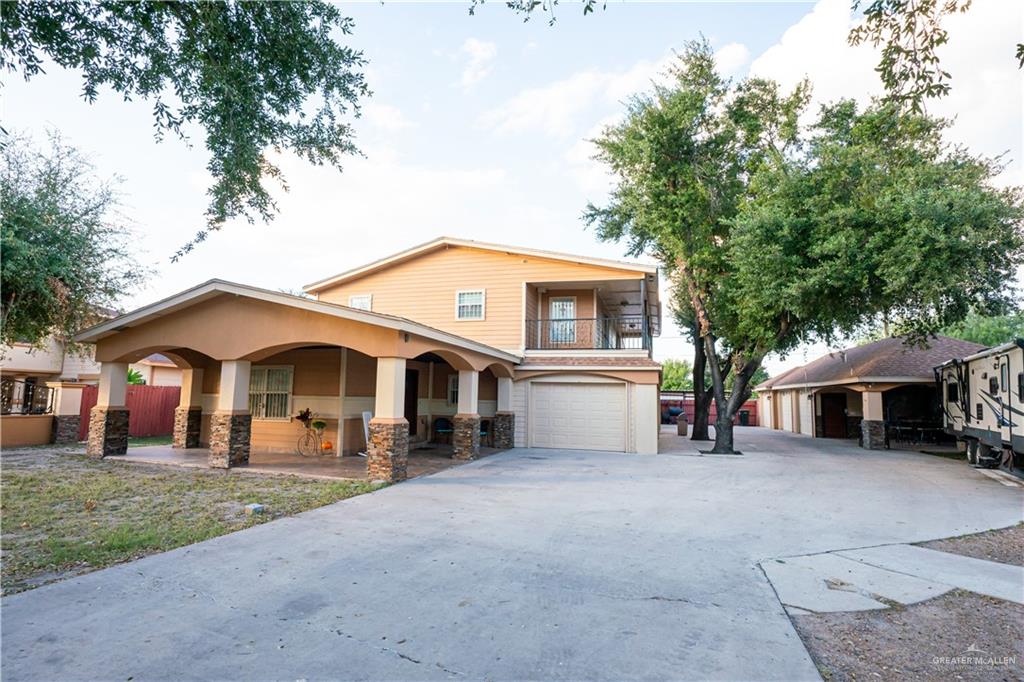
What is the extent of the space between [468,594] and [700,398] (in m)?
20.3

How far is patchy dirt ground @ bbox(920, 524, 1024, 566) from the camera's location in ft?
19.5

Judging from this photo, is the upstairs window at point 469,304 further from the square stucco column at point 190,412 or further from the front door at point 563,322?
the square stucco column at point 190,412

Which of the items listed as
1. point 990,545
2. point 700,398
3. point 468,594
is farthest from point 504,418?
point 468,594

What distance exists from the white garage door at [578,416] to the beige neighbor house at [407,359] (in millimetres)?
37

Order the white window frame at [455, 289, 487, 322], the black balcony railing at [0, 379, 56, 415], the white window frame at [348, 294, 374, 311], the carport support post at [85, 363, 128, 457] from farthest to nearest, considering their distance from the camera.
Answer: the white window frame at [348, 294, 374, 311]
the white window frame at [455, 289, 487, 322]
the black balcony railing at [0, 379, 56, 415]
the carport support post at [85, 363, 128, 457]

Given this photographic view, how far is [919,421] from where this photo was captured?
2111 cm

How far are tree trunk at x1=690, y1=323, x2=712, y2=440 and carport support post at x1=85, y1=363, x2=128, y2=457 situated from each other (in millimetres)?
20039

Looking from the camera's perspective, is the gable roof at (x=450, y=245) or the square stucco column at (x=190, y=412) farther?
the gable roof at (x=450, y=245)

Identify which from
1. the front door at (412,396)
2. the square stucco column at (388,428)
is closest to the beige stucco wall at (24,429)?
the front door at (412,396)

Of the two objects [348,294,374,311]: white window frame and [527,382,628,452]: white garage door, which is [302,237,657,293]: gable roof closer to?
[348,294,374,311]: white window frame

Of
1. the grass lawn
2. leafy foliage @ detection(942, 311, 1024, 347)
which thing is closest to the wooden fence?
the grass lawn

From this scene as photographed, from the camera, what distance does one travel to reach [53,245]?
1030 cm

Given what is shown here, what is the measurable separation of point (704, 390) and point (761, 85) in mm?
12345

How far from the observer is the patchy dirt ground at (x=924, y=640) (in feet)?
11.1
